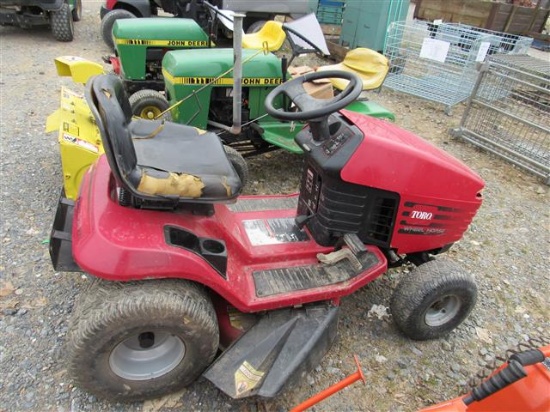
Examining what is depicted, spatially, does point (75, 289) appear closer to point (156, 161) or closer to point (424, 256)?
point (156, 161)

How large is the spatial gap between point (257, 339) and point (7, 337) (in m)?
1.31

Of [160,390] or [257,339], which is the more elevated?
[257,339]

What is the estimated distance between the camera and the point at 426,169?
82.7 inches

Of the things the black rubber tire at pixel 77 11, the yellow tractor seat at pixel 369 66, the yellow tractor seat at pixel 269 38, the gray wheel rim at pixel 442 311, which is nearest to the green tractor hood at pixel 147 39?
the yellow tractor seat at pixel 269 38

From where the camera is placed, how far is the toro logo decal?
2.20 meters

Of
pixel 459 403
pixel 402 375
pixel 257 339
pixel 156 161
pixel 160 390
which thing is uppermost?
pixel 156 161

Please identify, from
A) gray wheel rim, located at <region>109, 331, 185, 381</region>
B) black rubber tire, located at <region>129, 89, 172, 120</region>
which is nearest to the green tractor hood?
black rubber tire, located at <region>129, 89, 172, 120</region>

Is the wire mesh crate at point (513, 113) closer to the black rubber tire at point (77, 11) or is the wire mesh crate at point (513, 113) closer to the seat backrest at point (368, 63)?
the seat backrest at point (368, 63)

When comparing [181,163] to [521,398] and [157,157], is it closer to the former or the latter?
[157,157]

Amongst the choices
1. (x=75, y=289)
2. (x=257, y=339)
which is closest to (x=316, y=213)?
(x=257, y=339)

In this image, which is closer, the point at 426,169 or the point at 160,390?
the point at 160,390

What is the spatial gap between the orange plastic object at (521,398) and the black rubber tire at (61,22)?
7821 mm

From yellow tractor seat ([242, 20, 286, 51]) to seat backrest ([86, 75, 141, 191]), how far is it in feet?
9.08

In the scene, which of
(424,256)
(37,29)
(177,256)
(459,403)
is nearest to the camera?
(459,403)
